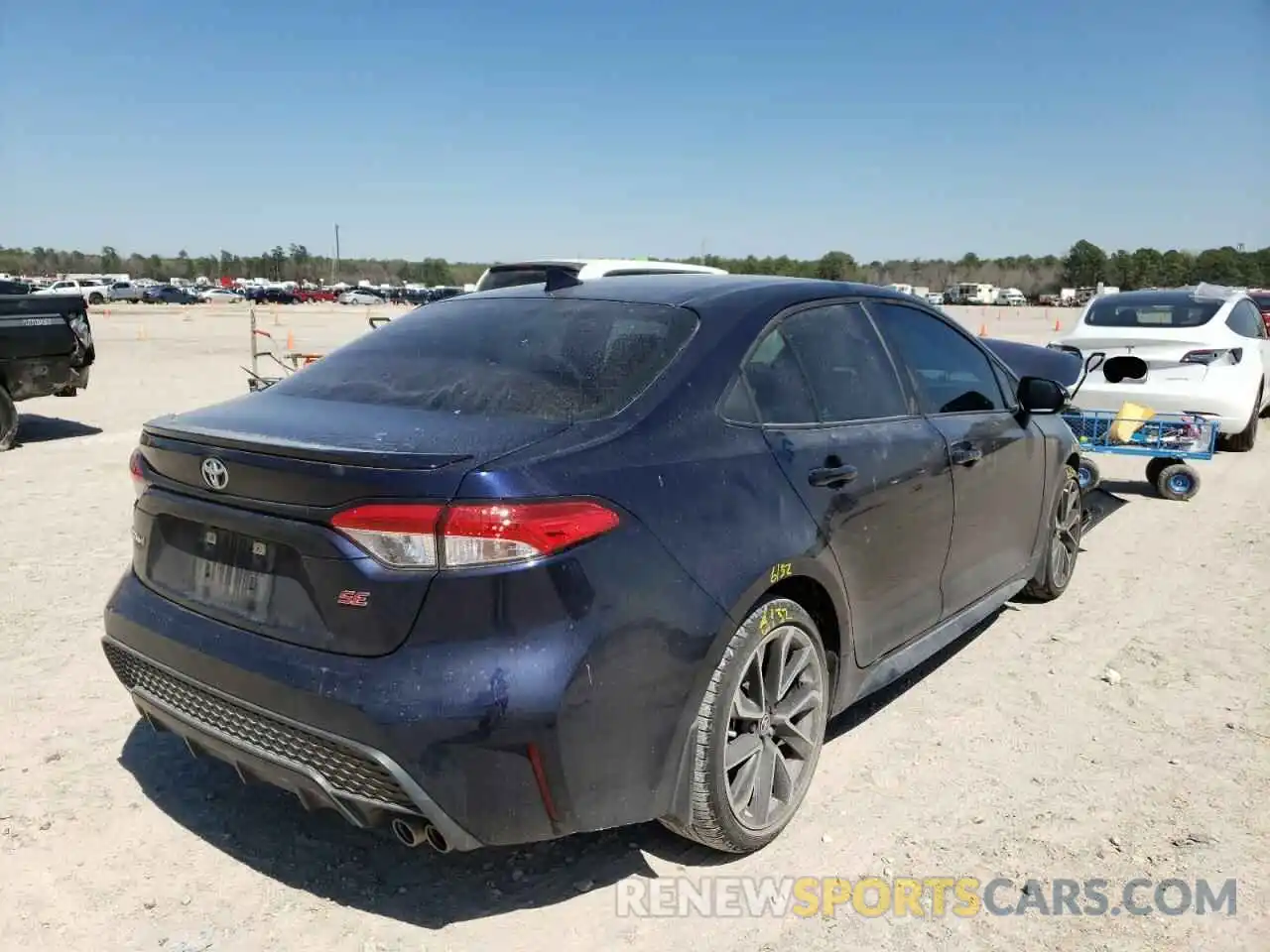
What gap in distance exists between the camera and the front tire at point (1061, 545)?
5.35 meters

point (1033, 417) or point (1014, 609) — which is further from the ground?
point (1033, 417)

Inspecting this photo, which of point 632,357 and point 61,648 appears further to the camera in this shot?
point 61,648

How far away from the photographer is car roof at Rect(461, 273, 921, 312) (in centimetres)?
332

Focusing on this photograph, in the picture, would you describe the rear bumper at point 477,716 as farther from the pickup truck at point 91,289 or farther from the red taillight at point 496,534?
the pickup truck at point 91,289

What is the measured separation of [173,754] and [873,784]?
256cm

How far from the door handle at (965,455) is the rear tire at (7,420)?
9.33 meters

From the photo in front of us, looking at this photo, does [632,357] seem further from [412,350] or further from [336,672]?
[336,672]

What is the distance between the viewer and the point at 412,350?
3.42 meters

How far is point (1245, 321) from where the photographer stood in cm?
1008

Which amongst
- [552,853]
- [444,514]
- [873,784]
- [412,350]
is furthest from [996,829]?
[412,350]

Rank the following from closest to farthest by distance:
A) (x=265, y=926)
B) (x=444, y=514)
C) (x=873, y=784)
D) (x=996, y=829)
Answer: (x=444, y=514)
(x=265, y=926)
(x=996, y=829)
(x=873, y=784)

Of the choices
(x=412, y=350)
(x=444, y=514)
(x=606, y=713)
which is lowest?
(x=606, y=713)

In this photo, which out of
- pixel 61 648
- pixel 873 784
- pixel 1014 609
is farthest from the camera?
pixel 1014 609

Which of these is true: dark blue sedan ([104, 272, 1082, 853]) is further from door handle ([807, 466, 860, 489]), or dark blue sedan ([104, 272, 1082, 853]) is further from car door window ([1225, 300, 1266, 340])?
car door window ([1225, 300, 1266, 340])
